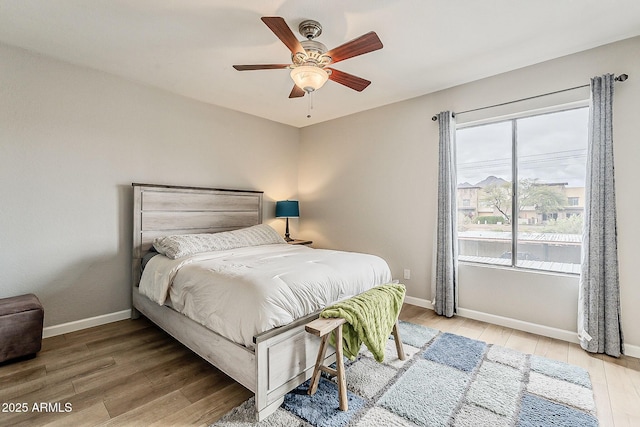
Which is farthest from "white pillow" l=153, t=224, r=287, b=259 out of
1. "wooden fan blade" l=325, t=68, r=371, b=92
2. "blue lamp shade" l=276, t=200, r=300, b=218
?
"wooden fan blade" l=325, t=68, r=371, b=92

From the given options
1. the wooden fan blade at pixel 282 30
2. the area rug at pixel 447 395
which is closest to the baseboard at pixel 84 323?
the area rug at pixel 447 395

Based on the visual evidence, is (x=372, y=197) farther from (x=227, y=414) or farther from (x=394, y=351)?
(x=227, y=414)

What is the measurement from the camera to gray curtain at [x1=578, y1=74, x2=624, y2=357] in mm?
2461

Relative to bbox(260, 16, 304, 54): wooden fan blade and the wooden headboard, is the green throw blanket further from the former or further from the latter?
the wooden headboard

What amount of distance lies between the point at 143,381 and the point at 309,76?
2415 millimetres

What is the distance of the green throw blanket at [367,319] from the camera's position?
1.92m

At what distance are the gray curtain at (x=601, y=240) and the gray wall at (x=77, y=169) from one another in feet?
13.1

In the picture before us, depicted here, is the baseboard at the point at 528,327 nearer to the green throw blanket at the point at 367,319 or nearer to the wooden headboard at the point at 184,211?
the green throw blanket at the point at 367,319

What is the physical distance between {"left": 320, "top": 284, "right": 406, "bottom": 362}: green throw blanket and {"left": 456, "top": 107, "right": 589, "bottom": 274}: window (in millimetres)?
1689

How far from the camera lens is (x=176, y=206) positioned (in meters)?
3.51

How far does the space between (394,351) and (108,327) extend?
2.76 metres

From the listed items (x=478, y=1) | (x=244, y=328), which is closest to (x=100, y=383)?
(x=244, y=328)

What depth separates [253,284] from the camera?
193cm

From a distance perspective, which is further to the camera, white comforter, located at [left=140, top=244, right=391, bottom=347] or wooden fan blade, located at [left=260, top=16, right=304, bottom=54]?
white comforter, located at [left=140, top=244, right=391, bottom=347]
